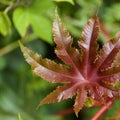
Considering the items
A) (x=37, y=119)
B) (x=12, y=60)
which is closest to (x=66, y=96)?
(x=37, y=119)

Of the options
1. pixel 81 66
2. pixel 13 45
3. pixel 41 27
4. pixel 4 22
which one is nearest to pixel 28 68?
pixel 13 45

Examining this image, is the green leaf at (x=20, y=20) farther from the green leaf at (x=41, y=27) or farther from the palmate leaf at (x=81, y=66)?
the palmate leaf at (x=81, y=66)

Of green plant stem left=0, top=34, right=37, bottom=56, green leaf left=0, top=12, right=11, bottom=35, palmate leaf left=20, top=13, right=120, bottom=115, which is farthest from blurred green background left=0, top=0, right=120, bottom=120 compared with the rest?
palmate leaf left=20, top=13, right=120, bottom=115

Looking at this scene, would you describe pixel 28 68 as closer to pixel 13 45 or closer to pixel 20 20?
pixel 13 45

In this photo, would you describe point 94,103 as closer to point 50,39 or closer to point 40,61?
point 40,61

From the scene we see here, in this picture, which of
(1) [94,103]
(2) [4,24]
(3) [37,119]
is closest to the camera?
(1) [94,103]

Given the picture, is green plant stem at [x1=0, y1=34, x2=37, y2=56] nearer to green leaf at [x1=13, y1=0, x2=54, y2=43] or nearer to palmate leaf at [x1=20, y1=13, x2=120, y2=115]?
green leaf at [x1=13, y1=0, x2=54, y2=43]

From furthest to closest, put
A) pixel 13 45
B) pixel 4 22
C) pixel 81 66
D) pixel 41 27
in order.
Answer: pixel 13 45
pixel 41 27
pixel 4 22
pixel 81 66

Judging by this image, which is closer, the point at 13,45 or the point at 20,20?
the point at 20,20

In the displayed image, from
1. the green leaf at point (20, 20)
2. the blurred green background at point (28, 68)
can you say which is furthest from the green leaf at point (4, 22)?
the blurred green background at point (28, 68)
